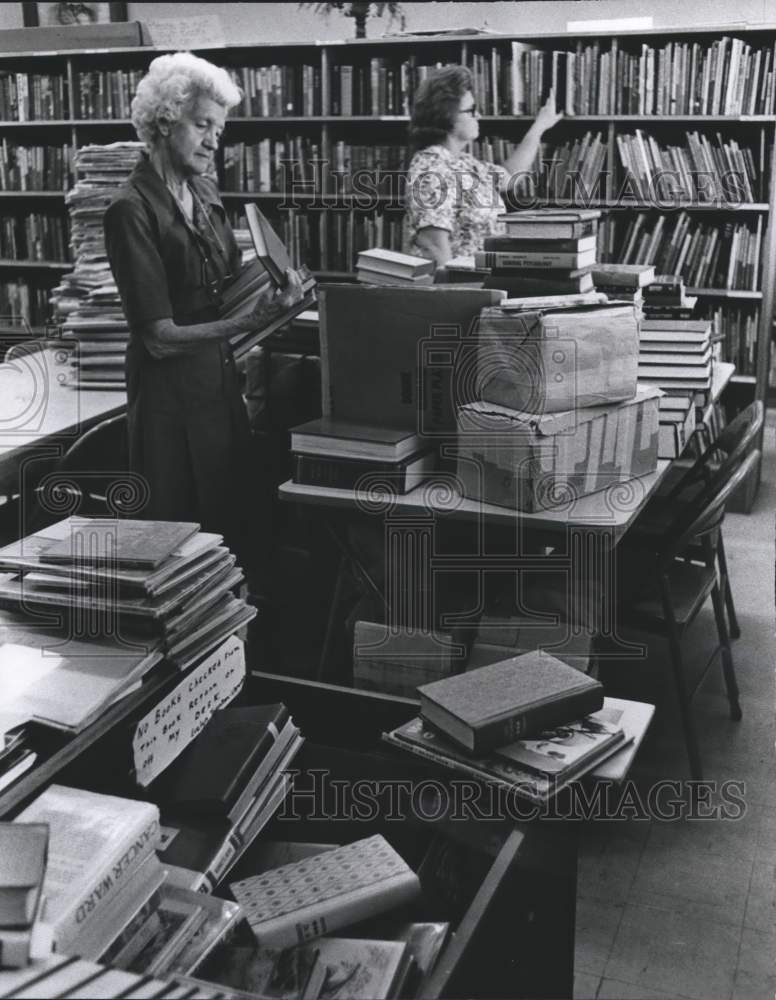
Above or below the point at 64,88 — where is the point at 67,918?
below

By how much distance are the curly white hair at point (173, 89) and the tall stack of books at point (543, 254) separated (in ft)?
2.70

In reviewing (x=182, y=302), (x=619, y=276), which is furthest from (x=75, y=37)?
(x=619, y=276)

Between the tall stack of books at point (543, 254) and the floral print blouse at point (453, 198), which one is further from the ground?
the floral print blouse at point (453, 198)

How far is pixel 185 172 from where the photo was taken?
2789 millimetres

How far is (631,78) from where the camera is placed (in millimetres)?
4691

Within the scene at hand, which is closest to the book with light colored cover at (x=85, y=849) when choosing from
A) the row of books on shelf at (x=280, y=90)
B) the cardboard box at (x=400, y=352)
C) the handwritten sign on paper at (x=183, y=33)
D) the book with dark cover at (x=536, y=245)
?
the cardboard box at (x=400, y=352)

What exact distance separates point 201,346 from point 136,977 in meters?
2.15

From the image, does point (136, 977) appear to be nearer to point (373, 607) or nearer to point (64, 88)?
point (373, 607)

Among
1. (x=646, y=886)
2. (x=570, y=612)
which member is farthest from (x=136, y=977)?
(x=570, y=612)

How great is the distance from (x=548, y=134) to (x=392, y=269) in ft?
9.01

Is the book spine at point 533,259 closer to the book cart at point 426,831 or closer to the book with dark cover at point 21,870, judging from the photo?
the book cart at point 426,831

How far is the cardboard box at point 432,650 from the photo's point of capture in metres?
2.30

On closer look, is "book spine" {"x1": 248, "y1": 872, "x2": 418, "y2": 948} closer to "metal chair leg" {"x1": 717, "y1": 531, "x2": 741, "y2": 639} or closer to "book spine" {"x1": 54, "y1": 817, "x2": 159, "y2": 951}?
"book spine" {"x1": 54, "y1": 817, "x2": 159, "y2": 951}

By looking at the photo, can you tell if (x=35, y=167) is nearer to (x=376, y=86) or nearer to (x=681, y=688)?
(x=376, y=86)
